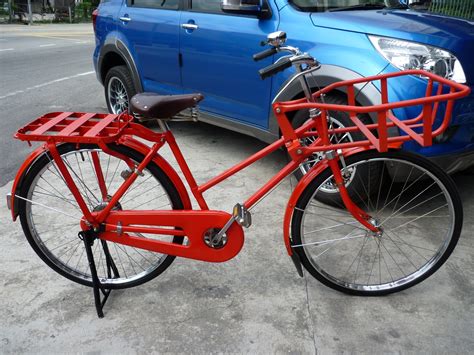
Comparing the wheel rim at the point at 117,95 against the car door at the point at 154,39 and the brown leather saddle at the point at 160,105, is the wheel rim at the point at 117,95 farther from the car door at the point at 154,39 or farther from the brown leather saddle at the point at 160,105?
the brown leather saddle at the point at 160,105

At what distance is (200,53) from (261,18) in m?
0.73

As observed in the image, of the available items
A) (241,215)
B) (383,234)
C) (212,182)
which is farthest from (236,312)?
(383,234)

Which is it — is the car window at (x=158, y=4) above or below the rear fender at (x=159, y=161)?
above

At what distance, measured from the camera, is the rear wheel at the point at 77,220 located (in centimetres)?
248

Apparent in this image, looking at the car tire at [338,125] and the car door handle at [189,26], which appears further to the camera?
the car door handle at [189,26]

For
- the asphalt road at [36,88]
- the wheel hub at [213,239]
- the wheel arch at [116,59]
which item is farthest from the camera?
the asphalt road at [36,88]

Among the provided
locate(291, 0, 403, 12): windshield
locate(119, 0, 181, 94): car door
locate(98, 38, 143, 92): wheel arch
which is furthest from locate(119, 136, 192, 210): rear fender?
locate(98, 38, 143, 92): wheel arch

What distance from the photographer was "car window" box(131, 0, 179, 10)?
4.59 metres

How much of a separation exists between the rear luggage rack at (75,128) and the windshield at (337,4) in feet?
6.10

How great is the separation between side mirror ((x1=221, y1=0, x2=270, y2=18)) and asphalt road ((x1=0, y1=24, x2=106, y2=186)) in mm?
2460

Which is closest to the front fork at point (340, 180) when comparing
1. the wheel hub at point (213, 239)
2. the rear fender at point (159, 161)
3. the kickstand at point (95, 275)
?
the wheel hub at point (213, 239)

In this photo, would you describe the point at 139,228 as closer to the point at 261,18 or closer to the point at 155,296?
the point at 155,296

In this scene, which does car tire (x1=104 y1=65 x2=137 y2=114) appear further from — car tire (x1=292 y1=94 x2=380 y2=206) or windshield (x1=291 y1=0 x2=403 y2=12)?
car tire (x1=292 y1=94 x2=380 y2=206)

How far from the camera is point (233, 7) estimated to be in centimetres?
344
